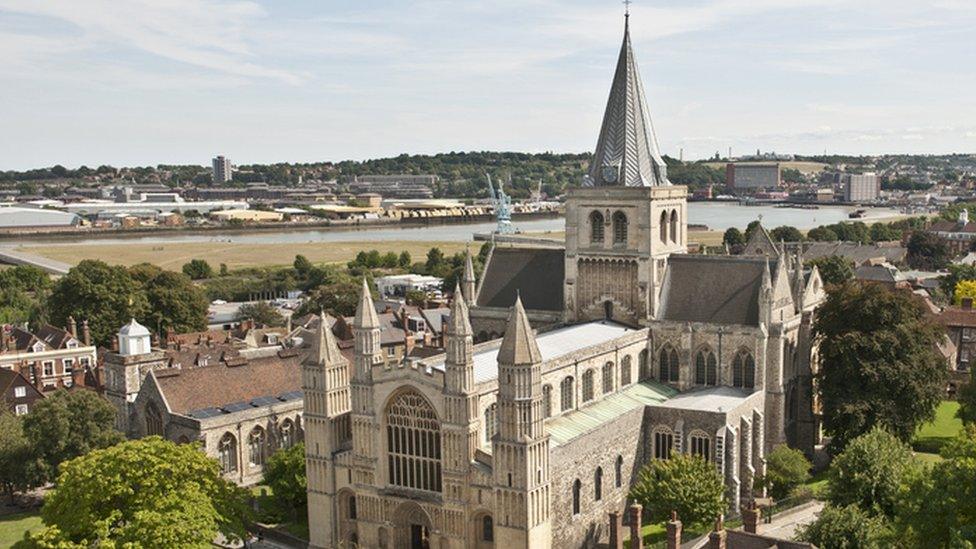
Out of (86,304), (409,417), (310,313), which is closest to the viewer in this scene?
(409,417)

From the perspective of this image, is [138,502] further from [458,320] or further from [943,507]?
[943,507]

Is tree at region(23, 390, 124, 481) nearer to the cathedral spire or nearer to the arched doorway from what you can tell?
the arched doorway

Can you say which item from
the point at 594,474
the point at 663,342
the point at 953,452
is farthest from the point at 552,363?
Result: the point at 953,452

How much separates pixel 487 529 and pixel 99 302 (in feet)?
174

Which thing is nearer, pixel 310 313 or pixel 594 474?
pixel 594 474

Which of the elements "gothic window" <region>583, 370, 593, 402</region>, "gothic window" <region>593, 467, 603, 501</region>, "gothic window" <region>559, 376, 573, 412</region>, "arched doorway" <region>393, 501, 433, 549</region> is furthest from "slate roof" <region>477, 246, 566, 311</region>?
"arched doorway" <region>393, 501, 433, 549</region>

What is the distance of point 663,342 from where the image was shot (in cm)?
4809

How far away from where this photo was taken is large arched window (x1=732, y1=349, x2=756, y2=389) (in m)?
46.3

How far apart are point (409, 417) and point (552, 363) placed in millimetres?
6932

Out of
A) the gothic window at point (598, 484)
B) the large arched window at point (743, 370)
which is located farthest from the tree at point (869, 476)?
the large arched window at point (743, 370)

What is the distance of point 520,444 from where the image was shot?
3388cm

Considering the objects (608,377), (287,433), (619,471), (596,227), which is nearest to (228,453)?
(287,433)

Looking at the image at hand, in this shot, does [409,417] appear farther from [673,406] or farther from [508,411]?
[673,406]

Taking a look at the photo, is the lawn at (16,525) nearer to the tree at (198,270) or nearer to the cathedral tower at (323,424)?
the cathedral tower at (323,424)
